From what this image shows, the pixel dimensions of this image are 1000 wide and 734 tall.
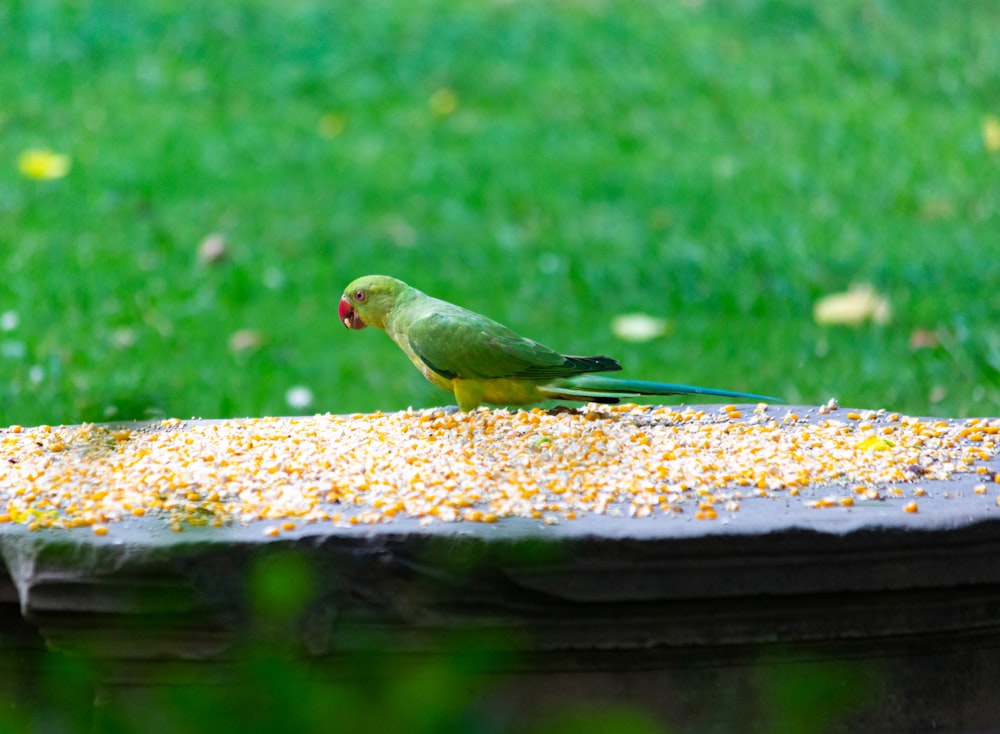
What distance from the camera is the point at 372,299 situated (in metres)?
2.63

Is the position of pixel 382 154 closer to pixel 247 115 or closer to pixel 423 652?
pixel 247 115

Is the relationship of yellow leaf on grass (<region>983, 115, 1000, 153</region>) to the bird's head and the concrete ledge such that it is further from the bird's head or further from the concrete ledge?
the concrete ledge

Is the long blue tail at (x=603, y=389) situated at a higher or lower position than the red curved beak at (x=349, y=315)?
lower

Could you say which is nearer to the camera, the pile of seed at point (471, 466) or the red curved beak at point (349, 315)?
the pile of seed at point (471, 466)

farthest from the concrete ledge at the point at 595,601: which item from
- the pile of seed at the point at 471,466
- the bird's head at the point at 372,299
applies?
the bird's head at the point at 372,299

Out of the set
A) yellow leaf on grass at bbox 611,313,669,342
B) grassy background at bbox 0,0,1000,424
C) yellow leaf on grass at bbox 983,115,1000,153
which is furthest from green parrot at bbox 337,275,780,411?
yellow leaf on grass at bbox 983,115,1000,153

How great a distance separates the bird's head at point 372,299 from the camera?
263cm

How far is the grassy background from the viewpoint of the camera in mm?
4793

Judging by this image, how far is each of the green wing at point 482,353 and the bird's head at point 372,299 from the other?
0.15 meters

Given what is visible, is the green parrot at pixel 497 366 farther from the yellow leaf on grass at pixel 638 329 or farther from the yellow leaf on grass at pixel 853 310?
the yellow leaf on grass at pixel 853 310

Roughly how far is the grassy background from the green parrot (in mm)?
1727

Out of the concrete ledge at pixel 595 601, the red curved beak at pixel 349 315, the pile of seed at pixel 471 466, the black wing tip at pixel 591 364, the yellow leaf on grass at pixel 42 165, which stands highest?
the yellow leaf on grass at pixel 42 165

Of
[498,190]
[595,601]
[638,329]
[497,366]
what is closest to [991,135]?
[498,190]

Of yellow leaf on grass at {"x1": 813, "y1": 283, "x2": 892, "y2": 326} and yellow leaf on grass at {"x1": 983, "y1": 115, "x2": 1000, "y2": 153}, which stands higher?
yellow leaf on grass at {"x1": 983, "y1": 115, "x2": 1000, "y2": 153}
